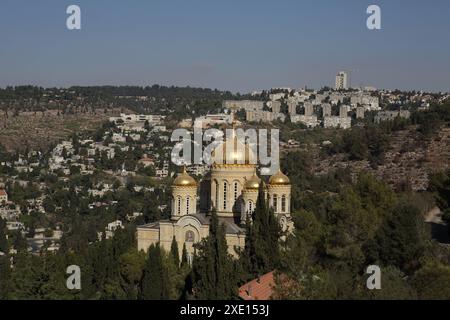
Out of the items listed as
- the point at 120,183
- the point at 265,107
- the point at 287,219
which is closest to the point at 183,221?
the point at 287,219

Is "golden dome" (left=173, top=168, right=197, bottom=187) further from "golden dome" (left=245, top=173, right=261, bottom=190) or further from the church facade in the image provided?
"golden dome" (left=245, top=173, right=261, bottom=190)

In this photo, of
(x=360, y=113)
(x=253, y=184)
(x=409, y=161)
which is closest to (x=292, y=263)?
(x=253, y=184)

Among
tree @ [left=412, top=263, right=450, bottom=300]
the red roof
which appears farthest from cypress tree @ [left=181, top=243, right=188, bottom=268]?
tree @ [left=412, top=263, right=450, bottom=300]

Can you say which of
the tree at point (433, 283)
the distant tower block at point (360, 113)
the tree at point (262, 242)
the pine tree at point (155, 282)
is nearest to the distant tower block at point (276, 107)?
the distant tower block at point (360, 113)

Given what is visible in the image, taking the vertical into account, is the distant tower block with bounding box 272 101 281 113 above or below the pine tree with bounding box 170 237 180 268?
above

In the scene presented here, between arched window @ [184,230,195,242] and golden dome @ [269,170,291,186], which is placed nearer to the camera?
arched window @ [184,230,195,242]

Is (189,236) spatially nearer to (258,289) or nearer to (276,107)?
(258,289)
